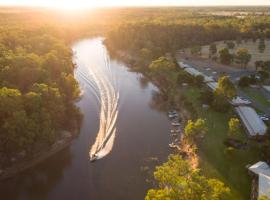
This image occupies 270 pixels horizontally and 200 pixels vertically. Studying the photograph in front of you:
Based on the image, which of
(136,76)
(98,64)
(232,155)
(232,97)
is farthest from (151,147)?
(98,64)

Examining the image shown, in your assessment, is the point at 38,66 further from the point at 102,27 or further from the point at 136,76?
the point at 102,27

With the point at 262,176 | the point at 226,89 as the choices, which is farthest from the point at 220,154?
the point at 226,89

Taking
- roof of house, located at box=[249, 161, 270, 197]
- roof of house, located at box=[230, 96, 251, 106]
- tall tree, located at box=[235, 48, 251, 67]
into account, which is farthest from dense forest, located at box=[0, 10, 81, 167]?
tall tree, located at box=[235, 48, 251, 67]

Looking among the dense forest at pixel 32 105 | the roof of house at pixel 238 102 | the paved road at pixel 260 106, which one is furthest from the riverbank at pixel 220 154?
the dense forest at pixel 32 105

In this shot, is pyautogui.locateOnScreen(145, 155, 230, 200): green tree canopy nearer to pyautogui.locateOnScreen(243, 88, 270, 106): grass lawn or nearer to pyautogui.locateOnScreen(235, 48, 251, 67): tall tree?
pyautogui.locateOnScreen(243, 88, 270, 106): grass lawn

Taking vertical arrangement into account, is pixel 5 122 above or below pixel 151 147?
above

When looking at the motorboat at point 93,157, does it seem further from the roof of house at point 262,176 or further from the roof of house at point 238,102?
A: the roof of house at point 238,102
